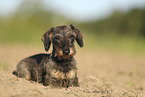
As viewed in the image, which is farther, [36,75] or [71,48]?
[36,75]

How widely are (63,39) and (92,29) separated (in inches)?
1190

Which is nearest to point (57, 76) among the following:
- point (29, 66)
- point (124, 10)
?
point (29, 66)

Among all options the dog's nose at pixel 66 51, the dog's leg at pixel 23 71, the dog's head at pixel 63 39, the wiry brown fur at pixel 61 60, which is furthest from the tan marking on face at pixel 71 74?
the dog's leg at pixel 23 71

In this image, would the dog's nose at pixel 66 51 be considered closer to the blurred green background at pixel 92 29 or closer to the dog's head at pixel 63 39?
the dog's head at pixel 63 39

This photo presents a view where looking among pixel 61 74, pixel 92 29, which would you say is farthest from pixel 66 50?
pixel 92 29

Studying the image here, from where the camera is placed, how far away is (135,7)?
26266 mm

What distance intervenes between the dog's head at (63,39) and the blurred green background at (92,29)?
13.0 meters

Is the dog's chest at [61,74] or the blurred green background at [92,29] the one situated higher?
the blurred green background at [92,29]

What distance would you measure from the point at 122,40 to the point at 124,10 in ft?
24.4

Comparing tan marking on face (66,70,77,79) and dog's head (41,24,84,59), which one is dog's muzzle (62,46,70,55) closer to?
dog's head (41,24,84,59)

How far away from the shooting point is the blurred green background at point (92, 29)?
69.8 ft

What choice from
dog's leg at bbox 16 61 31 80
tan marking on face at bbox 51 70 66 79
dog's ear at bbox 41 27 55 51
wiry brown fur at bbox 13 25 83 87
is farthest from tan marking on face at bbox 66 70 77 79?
dog's leg at bbox 16 61 31 80

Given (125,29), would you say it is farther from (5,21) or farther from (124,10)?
(5,21)

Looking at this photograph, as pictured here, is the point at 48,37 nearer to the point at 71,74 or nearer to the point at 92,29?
the point at 71,74
